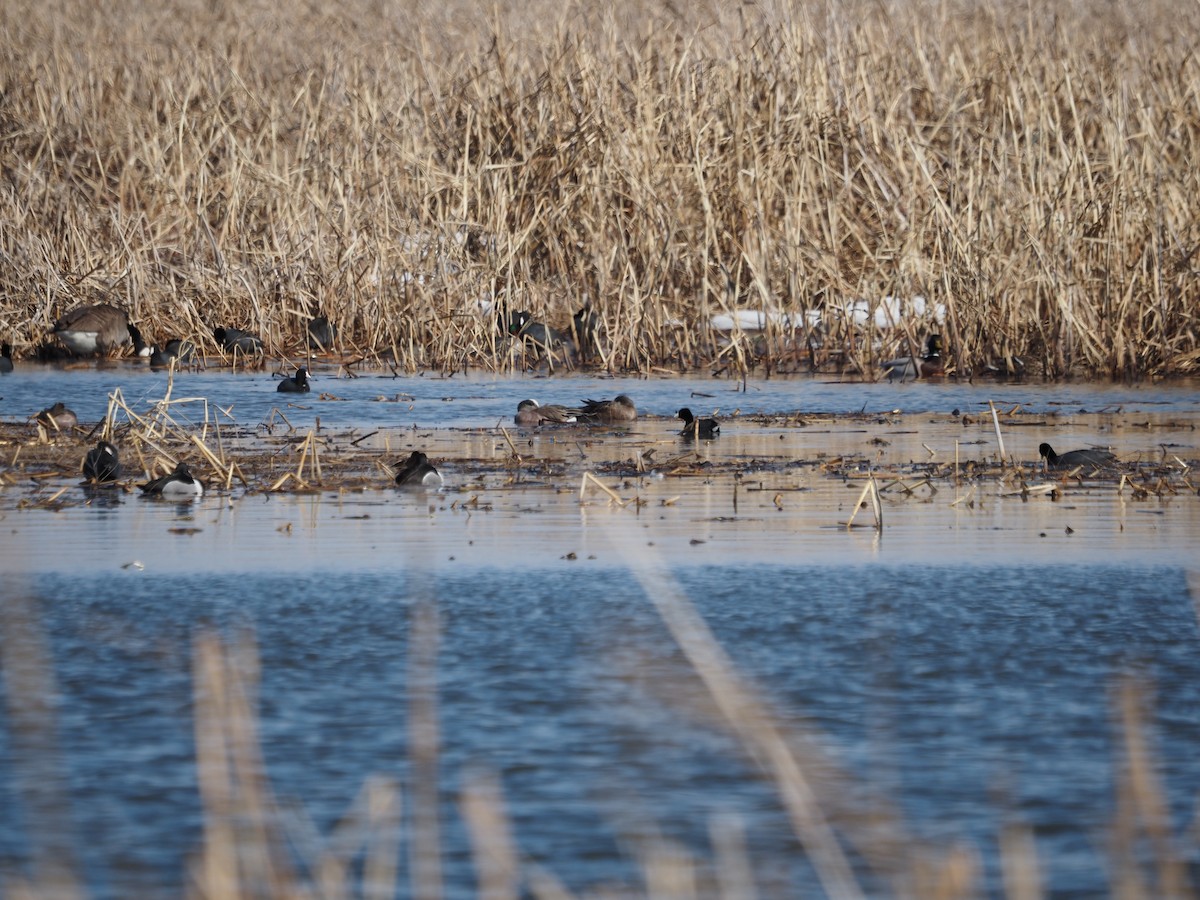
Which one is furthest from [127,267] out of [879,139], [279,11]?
[279,11]

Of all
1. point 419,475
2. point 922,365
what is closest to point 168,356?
point 922,365

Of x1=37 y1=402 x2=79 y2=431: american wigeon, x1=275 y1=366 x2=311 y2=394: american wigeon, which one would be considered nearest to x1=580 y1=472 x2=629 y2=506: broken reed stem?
x1=37 y1=402 x2=79 y2=431: american wigeon

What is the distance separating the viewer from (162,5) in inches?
993

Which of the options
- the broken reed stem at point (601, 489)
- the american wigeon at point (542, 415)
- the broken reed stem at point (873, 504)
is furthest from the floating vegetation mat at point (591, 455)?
the broken reed stem at point (873, 504)

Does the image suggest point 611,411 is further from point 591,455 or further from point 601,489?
point 601,489

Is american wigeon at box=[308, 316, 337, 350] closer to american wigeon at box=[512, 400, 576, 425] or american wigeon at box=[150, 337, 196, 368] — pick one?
american wigeon at box=[150, 337, 196, 368]

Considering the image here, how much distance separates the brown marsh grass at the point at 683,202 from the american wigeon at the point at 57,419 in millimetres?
4185

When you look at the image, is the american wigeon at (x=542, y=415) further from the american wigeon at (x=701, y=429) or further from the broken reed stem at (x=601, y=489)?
the broken reed stem at (x=601, y=489)

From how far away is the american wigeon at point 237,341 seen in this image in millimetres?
14703

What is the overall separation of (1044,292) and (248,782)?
1074 centimetres

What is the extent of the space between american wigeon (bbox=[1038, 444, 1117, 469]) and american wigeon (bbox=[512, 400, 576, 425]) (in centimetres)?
312

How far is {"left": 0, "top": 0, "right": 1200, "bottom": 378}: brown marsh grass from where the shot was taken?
43.4 ft

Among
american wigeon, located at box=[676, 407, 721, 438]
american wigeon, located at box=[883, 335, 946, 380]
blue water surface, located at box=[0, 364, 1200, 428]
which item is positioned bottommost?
american wigeon, located at box=[676, 407, 721, 438]

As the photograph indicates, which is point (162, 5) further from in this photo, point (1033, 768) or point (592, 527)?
point (1033, 768)
